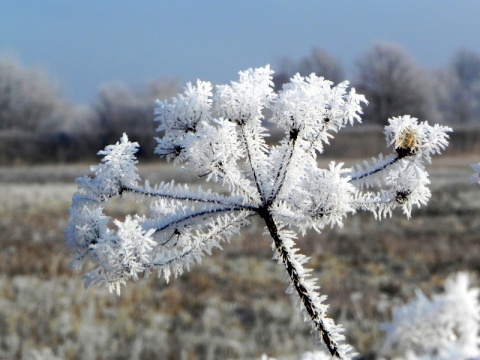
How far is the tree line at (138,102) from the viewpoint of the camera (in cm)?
4981

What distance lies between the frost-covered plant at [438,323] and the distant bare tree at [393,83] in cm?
5416

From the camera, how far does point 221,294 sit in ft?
38.2

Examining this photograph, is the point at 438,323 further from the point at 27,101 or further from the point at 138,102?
the point at 27,101

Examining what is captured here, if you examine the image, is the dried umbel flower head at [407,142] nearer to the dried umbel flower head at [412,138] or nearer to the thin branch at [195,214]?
the dried umbel flower head at [412,138]

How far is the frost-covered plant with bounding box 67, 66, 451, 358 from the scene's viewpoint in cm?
67

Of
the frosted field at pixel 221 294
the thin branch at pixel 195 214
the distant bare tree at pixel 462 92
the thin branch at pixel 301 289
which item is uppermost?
the distant bare tree at pixel 462 92

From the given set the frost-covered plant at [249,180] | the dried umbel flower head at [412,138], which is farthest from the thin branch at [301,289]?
the dried umbel flower head at [412,138]

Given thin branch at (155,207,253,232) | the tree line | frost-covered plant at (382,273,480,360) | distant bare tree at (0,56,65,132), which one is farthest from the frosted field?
distant bare tree at (0,56,65,132)

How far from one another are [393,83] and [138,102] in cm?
2428

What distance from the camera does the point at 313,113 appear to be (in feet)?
2.22

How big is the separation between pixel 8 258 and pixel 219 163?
13.4 metres

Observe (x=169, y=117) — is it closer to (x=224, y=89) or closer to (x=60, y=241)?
(x=224, y=89)

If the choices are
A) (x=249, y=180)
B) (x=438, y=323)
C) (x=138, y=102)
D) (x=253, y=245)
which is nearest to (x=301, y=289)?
(x=249, y=180)

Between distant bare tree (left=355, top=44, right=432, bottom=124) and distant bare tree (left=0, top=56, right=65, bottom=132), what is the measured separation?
32.7m
